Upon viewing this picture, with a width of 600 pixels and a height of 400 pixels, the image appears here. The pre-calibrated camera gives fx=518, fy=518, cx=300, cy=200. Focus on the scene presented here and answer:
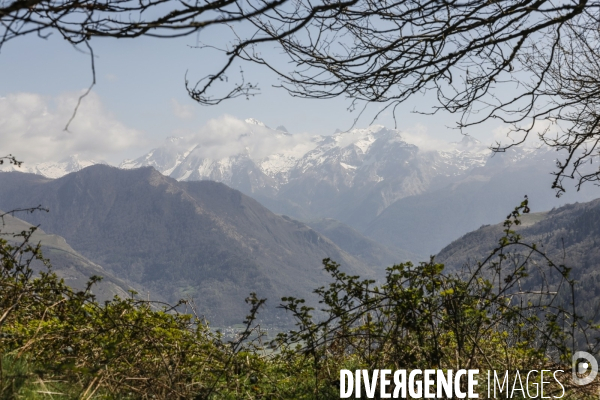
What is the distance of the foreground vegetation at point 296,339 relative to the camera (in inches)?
198

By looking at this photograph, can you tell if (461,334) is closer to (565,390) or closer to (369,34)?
(565,390)

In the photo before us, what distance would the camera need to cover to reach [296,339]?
599 centimetres

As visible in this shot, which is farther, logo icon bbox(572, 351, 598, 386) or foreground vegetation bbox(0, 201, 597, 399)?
logo icon bbox(572, 351, 598, 386)

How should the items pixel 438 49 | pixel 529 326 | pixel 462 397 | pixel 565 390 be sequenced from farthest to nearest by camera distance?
pixel 529 326 < pixel 565 390 < pixel 462 397 < pixel 438 49

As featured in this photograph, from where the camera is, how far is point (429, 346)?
522 centimetres

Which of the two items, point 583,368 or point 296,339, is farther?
point 583,368

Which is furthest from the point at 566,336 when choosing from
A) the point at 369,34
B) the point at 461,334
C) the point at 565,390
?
the point at 369,34

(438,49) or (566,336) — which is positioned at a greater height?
(438,49)

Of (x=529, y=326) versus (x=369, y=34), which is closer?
(x=369, y=34)

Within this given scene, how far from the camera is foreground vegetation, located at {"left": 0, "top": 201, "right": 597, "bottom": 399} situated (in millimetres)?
5020

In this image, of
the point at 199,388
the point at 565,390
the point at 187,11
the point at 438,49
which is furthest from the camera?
the point at 565,390

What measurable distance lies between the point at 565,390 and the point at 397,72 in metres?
4.10

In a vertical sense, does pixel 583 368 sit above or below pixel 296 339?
below

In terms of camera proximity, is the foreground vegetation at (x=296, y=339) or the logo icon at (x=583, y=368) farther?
the logo icon at (x=583, y=368)
